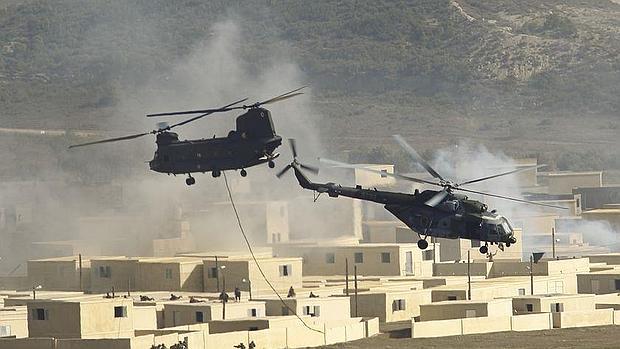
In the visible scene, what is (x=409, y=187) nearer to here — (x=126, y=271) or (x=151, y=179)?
(x=151, y=179)

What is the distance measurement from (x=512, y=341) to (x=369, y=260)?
29.3 meters

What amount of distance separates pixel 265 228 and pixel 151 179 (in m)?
21.8

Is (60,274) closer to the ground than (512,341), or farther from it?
farther from it

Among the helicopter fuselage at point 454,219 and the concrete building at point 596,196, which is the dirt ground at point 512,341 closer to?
the helicopter fuselage at point 454,219

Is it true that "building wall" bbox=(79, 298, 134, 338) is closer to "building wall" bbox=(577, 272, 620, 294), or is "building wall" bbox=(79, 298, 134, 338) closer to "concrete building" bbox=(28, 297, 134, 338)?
"concrete building" bbox=(28, 297, 134, 338)

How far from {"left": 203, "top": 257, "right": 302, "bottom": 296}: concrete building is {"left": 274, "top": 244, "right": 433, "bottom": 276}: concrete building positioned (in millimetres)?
6766

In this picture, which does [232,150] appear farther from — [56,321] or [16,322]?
[16,322]

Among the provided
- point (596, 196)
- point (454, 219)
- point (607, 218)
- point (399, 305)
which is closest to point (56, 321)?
point (454, 219)

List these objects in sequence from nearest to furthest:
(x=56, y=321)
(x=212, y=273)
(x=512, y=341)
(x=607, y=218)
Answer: (x=56, y=321), (x=512, y=341), (x=212, y=273), (x=607, y=218)

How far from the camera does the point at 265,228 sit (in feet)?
444

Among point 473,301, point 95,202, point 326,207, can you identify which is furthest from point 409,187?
point 473,301

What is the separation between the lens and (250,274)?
352 ft

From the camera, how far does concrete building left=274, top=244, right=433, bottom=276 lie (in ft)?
384

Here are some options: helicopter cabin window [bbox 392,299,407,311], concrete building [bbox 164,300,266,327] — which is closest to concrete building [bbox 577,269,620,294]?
helicopter cabin window [bbox 392,299,407,311]
